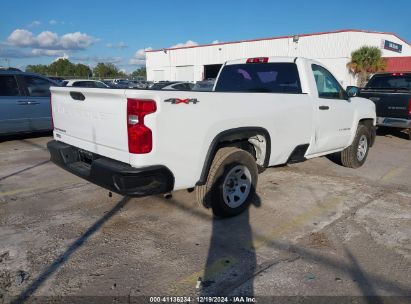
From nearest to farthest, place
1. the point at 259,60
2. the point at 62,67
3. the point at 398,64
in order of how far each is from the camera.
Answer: the point at 259,60 < the point at 398,64 < the point at 62,67

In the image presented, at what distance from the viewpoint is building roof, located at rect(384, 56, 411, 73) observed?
37.0m

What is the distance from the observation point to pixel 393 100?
9.31 m

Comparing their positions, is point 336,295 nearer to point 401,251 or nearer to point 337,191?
point 401,251

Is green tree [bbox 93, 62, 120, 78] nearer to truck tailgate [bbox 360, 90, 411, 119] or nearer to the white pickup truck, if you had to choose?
truck tailgate [bbox 360, 90, 411, 119]

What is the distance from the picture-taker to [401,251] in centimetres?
369

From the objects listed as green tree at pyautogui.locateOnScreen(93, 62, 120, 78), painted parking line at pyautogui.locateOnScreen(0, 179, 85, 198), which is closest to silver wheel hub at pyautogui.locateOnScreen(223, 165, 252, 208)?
painted parking line at pyautogui.locateOnScreen(0, 179, 85, 198)

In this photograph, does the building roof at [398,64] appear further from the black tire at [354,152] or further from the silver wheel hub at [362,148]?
the black tire at [354,152]

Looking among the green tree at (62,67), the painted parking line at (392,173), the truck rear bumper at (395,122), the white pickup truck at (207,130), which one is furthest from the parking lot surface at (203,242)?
the green tree at (62,67)

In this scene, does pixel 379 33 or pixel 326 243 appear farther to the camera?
pixel 379 33

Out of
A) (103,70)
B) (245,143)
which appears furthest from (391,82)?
(103,70)

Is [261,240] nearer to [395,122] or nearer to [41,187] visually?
[41,187]

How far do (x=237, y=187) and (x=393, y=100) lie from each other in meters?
6.76

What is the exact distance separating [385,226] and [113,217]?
3.23m

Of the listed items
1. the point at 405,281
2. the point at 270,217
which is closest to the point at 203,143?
the point at 270,217
